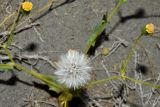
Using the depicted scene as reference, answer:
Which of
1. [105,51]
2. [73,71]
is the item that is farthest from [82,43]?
[73,71]

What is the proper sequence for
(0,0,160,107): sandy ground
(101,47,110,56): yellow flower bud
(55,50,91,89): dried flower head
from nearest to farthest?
(55,50,91,89): dried flower head < (0,0,160,107): sandy ground < (101,47,110,56): yellow flower bud

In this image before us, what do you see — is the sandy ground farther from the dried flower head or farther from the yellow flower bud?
the dried flower head

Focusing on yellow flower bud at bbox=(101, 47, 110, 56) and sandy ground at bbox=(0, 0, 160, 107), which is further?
yellow flower bud at bbox=(101, 47, 110, 56)

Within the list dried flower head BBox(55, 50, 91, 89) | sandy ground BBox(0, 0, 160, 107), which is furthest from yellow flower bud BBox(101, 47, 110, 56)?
dried flower head BBox(55, 50, 91, 89)

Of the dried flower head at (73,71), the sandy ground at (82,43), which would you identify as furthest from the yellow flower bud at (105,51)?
the dried flower head at (73,71)

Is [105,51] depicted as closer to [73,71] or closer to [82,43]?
[82,43]

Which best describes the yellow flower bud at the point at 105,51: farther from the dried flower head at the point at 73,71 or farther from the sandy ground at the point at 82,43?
the dried flower head at the point at 73,71

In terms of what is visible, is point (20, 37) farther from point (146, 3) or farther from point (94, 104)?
point (146, 3)

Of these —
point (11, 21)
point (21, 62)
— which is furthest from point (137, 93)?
point (11, 21)
